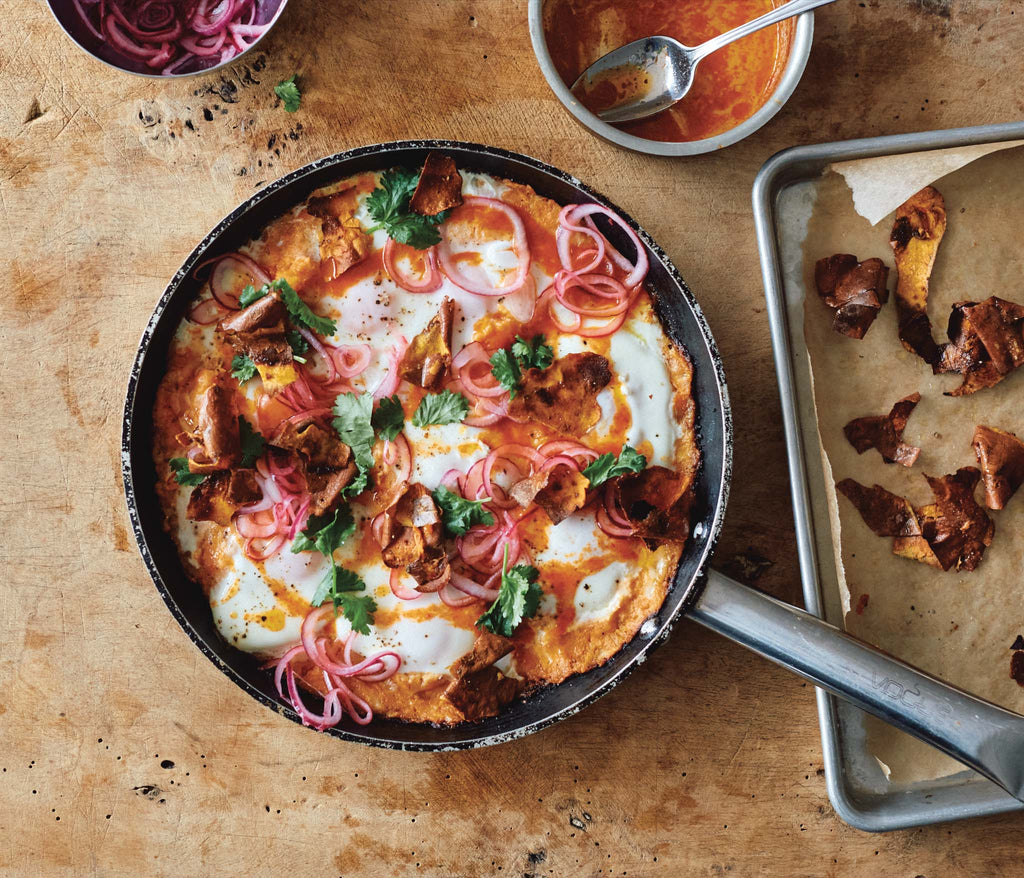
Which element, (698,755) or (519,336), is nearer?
(519,336)

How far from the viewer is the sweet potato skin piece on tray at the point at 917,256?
3273 millimetres

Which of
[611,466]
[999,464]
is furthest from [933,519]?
[611,466]

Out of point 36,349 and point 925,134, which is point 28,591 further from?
point 925,134

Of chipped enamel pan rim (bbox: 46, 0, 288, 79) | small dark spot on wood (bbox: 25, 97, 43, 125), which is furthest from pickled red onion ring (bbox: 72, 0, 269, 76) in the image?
small dark spot on wood (bbox: 25, 97, 43, 125)

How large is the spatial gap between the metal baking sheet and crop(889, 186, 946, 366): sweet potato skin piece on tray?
211 millimetres

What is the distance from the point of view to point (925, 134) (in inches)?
125

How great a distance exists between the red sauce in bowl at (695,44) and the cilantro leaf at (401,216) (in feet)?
2.53

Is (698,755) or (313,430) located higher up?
(313,430)

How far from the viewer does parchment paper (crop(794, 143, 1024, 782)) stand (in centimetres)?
330

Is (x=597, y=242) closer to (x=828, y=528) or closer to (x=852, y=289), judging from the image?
(x=852, y=289)

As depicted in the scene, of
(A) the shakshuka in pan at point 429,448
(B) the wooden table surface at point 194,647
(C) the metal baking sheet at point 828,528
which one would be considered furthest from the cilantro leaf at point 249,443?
(C) the metal baking sheet at point 828,528

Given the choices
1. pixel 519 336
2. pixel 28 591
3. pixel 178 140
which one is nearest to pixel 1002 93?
pixel 519 336

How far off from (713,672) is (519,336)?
5.00ft

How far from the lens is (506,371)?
3.02 metres
